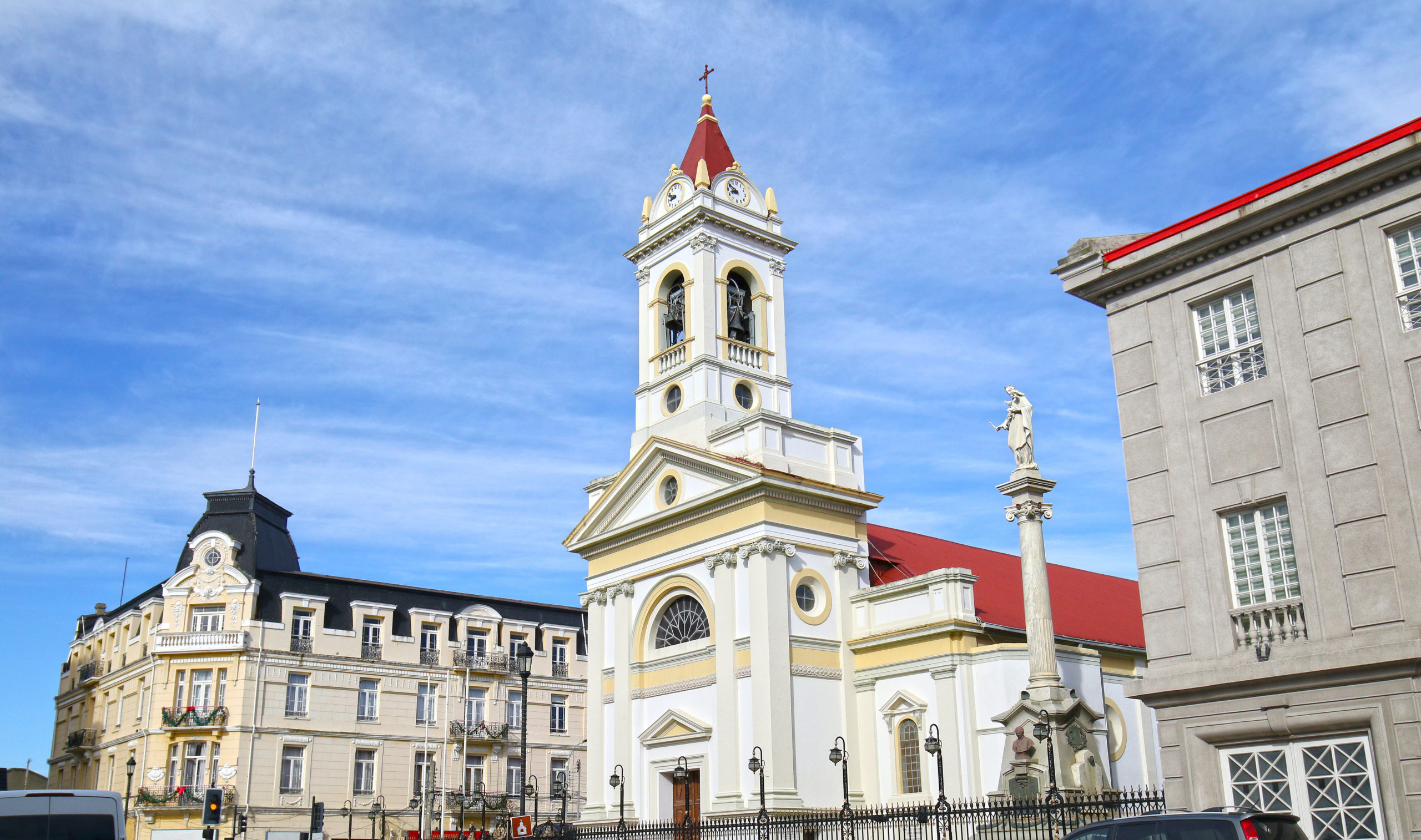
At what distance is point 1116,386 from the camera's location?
18750 millimetres

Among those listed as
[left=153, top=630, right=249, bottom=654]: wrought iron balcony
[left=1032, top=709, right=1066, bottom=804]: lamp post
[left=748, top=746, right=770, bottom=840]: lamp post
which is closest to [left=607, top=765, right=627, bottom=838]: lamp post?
[left=748, top=746, right=770, bottom=840]: lamp post

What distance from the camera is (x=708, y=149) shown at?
136 feet

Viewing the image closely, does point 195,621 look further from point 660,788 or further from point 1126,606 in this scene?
point 1126,606

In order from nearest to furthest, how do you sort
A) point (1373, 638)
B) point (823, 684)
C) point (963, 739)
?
point (1373, 638), point (963, 739), point (823, 684)

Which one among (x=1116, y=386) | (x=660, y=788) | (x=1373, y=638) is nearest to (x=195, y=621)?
(x=660, y=788)

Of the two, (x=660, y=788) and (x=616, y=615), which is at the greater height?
(x=616, y=615)

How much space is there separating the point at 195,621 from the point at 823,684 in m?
26.4

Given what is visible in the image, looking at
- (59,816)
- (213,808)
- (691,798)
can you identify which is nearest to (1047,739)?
(691,798)

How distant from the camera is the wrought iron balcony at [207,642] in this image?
1763 inches

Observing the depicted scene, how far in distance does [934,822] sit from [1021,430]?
985 centimetres

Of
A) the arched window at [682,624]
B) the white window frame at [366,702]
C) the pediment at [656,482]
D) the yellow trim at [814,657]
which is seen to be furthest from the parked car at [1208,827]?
the white window frame at [366,702]

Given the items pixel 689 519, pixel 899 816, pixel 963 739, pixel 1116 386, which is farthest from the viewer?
pixel 689 519

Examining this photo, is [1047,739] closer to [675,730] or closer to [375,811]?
[675,730]

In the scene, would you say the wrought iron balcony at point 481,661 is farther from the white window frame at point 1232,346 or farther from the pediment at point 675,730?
the white window frame at point 1232,346
